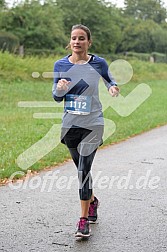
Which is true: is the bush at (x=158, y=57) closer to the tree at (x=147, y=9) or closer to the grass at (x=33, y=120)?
the tree at (x=147, y=9)

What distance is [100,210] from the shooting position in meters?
6.11

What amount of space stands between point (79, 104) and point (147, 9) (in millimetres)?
87903

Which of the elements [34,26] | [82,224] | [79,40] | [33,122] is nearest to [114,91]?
[79,40]

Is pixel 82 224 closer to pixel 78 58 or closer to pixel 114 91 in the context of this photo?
pixel 114 91

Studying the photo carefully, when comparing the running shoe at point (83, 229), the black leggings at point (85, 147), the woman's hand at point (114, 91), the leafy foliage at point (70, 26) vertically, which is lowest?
the leafy foliage at point (70, 26)

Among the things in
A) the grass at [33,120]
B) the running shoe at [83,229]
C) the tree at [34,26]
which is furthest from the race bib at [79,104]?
the tree at [34,26]

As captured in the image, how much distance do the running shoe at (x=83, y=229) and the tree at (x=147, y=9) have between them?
83792 millimetres

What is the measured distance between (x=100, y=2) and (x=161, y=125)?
3873 centimetres

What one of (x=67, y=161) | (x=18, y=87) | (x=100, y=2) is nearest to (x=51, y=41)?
(x=100, y=2)

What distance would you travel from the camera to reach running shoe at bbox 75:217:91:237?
500 centimetres

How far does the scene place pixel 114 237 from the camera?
16.7ft

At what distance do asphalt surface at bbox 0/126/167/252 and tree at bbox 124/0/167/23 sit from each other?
8074 centimetres

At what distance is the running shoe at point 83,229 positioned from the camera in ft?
16.4

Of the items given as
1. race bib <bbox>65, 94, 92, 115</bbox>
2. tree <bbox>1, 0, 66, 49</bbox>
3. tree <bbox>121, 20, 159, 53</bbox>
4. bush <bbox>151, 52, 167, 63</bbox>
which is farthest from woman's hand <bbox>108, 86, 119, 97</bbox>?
tree <bbox>121, 20, 159, 53</bbox>
